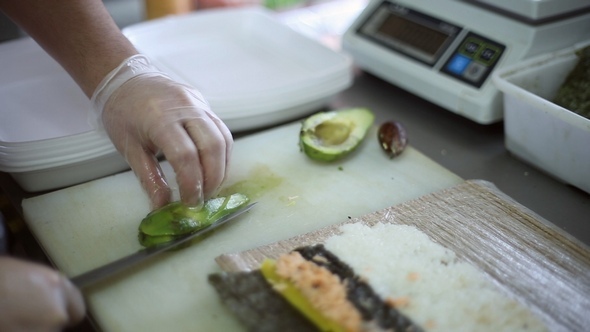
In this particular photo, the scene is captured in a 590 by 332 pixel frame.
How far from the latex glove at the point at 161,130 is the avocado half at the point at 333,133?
0.26 meters

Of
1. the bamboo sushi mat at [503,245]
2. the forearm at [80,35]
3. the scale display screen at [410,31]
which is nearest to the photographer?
A: the bamboo sushi mat at [503,245]

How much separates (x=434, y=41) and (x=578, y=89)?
417 mm

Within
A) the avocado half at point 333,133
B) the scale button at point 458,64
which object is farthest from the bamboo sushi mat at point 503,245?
the scale button at point 458,64

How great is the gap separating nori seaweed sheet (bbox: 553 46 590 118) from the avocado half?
0.46 m

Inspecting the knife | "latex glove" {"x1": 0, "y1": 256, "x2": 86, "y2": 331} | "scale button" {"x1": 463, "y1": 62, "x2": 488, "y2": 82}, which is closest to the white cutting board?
the knife

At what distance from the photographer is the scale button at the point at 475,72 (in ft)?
5.05

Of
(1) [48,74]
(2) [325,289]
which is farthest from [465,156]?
(1) [48,74]

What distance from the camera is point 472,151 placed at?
1541 millimetres

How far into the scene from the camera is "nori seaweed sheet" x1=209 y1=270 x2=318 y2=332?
0.94 m

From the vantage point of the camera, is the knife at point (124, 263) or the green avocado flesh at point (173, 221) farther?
the green avocado flesh at point (173, 221)

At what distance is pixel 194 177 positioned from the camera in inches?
46.1

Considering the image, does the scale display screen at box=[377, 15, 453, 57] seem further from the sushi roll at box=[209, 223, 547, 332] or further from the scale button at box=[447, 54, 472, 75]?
the sushi roll at box=[209, 223, 547, 332]

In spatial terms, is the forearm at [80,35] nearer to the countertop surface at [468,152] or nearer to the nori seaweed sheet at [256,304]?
the countertop surface at [468,152]

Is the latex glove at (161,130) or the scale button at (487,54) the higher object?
the scale button at (487,54)
